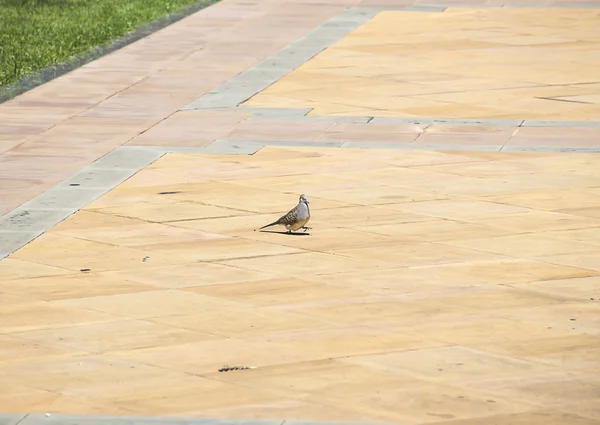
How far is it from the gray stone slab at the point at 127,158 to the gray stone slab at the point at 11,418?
5.96 meters

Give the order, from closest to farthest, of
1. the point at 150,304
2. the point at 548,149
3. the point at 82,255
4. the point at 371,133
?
the point at 150,304, the point at 82,255, the point at 548,149, the point at 371,133

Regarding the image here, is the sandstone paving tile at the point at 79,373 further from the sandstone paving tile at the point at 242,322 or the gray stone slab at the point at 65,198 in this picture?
the gray stone slab at the point at 65,198

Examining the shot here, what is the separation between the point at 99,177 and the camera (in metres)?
12.6

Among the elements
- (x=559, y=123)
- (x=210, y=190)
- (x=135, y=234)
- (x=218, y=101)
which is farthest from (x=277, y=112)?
(x=135, y=234)

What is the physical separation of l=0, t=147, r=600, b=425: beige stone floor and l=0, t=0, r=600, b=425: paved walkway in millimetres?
24

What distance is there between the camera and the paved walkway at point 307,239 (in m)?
7.64

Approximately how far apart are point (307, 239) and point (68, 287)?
2104mm

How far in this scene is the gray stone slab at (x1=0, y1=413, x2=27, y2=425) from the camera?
23.3 feet

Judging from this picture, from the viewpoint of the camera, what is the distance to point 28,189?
12.2 meters

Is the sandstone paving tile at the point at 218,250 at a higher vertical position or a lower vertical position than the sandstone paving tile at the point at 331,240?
higher

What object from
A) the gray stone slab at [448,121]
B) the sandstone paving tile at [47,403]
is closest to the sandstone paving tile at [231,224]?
the sandstone paving tile at [47,403]

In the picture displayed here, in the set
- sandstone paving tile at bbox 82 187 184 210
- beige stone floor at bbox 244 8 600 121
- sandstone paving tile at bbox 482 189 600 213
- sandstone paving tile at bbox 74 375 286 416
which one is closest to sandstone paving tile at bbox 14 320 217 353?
sandstone paving tile at bbox 74 375 286 416

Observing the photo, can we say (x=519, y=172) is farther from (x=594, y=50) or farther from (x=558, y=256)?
(x=594, y=50)

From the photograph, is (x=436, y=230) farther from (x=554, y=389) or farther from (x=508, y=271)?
(x=554, y=389)
